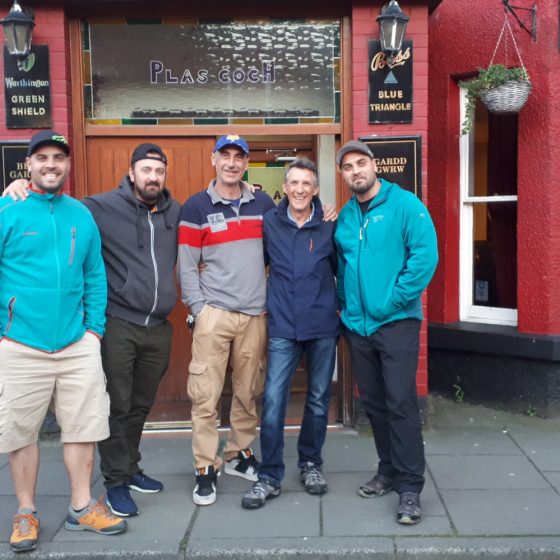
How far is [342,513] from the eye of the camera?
13.9 feet

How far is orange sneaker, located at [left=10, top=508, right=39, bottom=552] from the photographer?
12.5ft

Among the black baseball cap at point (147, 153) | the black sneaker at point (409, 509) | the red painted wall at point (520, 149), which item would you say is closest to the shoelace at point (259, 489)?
the black sneaker at point (409, 509)

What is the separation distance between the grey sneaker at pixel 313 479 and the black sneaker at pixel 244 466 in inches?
14.8

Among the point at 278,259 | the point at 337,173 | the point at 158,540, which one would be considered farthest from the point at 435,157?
the point at 158,540

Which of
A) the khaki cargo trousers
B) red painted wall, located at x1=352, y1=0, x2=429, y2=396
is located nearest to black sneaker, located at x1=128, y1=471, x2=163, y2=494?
the khaki cargo trousers

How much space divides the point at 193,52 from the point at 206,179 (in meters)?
1.00

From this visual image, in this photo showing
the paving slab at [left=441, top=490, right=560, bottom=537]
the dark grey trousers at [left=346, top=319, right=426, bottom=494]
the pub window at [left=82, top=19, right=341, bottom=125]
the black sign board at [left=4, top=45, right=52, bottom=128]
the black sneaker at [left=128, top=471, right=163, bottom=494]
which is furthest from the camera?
the pub window at [left=82, top=19, right=341, bottom=125]

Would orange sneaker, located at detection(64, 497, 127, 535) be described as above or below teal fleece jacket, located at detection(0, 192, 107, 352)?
below

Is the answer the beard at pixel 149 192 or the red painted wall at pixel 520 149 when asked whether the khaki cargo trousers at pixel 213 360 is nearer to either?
the beard at pixel 149 192

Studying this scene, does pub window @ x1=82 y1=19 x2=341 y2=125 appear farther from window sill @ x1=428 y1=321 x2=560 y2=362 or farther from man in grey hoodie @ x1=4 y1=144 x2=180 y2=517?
window sill @ x1=428 y1=321 x2=560 y2=362

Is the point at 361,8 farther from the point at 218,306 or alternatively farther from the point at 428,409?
the point at 428,409

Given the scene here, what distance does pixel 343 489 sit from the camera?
460 cm

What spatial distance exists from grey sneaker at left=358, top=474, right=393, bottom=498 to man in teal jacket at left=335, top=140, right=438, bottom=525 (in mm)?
238

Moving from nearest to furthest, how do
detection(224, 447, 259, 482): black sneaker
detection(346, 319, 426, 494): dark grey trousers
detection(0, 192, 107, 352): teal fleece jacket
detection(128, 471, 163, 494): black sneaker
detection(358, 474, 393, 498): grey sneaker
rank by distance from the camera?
detection(0, 192, 107, 352): teal fleece jacket → detection(346, 319, 426, 494): dark grey trousers → detection(358, 474, 393, 498): grey sneaker → detection(128, 471, 163, 494): black sneaker → detection(224, 447, 259, 482): black sneaker
